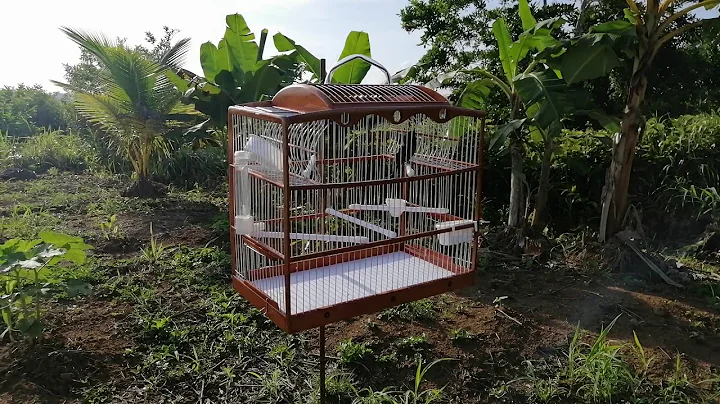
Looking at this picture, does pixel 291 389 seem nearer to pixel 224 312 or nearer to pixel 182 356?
pixel 182 356

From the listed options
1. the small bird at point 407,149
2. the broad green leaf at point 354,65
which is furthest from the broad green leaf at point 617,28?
the broad green leaf at point 354,65

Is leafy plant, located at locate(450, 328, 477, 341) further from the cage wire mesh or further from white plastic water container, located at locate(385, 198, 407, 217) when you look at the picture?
white plastic water container, located at locate(385, 198, 407, 217)

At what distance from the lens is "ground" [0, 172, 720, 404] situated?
10.1 feet

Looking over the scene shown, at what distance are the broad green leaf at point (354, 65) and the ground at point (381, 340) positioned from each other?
230 cm

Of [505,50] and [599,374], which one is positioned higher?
[505,50]

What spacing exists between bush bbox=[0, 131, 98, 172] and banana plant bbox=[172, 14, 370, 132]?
357cm

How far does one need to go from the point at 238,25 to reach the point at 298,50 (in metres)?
0.76

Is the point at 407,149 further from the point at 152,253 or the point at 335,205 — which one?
the point at 152,253

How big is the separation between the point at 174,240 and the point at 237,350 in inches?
93.4

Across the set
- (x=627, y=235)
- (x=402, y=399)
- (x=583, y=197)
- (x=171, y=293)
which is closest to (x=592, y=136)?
(x=583, y=197)

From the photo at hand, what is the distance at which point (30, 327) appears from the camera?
320cm

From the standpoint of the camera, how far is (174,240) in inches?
217

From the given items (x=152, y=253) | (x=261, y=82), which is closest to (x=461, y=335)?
(x=152, y=253)

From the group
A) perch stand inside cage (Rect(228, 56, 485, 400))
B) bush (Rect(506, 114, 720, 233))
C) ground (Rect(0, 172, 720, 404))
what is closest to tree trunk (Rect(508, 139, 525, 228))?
ground (Rect(0, 172, 720, 404))
